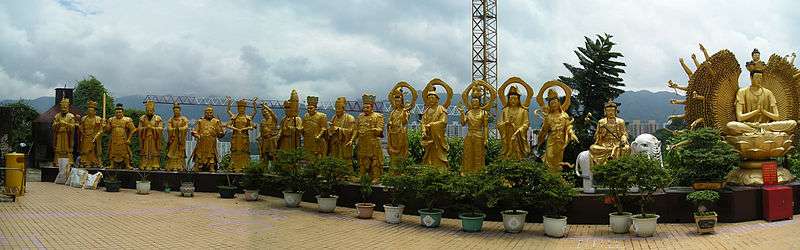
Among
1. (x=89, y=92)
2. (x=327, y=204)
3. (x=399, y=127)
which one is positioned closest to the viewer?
(x=327, y=204)

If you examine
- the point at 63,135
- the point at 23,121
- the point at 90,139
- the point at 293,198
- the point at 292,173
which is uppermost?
the point at 23,121

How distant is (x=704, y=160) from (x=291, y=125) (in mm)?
9865

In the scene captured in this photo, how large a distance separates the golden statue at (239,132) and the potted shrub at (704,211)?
11277 millimetres

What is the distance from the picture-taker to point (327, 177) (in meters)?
13.1

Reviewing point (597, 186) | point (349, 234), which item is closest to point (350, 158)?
point (349, 234)

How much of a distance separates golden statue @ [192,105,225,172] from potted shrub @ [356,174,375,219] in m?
5.77

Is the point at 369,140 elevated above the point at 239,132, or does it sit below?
below

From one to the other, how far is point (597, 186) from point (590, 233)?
1.23m

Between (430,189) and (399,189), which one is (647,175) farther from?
(399,189)

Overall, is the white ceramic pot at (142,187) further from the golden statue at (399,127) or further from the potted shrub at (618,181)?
the potted shrub at (618,181)

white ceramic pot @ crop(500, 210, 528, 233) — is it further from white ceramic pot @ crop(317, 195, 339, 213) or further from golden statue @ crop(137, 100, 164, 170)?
golden statue @ crop(137, 100, 164, 170)

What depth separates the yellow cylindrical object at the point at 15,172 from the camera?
46.5ft

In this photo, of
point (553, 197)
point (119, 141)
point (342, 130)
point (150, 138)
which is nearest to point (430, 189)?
point (553, 197)

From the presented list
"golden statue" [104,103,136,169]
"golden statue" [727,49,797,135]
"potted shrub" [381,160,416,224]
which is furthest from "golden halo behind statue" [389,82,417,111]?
"golden statue" [104,103,136,169]
